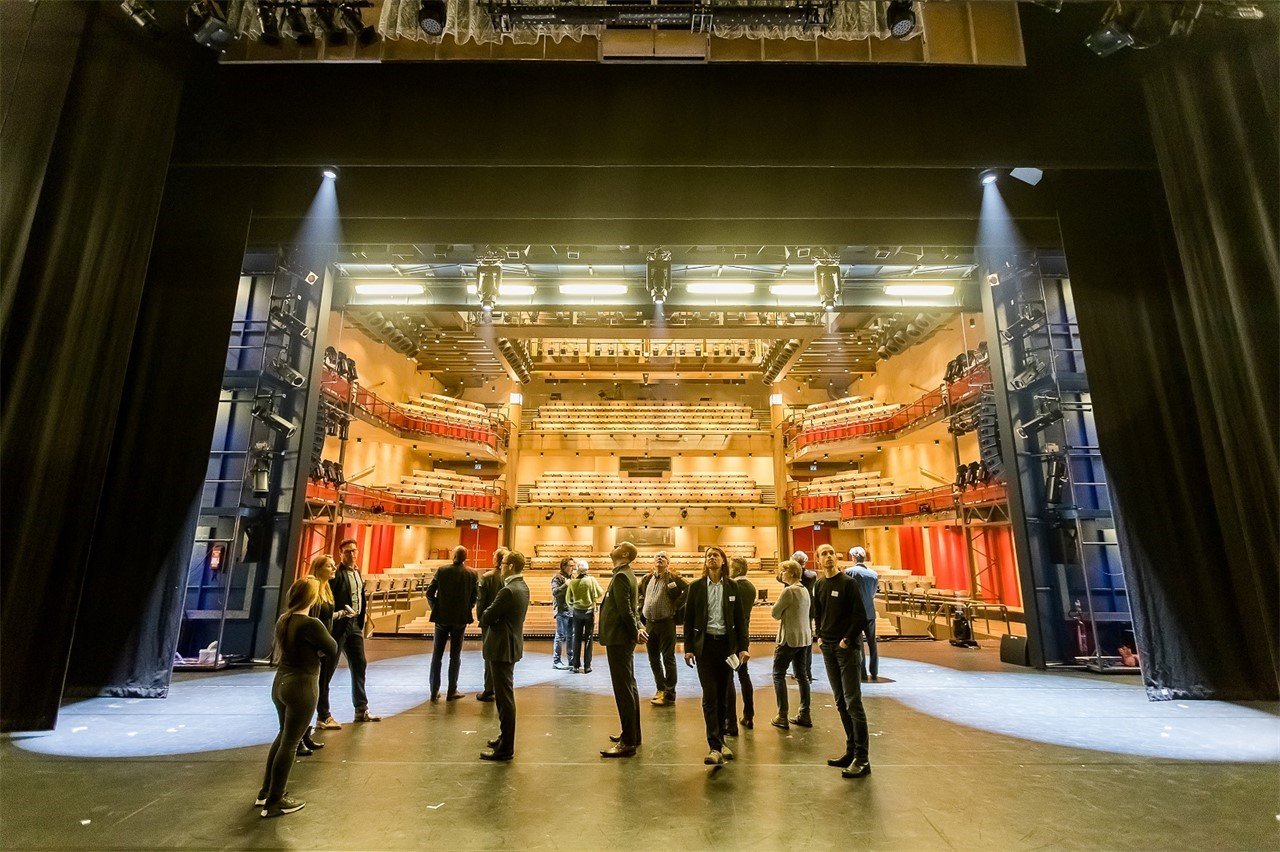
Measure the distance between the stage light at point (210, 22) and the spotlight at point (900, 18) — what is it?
5.73 meters

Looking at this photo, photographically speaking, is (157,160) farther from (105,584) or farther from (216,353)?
(105,584)

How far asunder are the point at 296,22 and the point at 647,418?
18.4m

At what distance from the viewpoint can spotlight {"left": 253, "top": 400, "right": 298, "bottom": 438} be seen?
27.3ft

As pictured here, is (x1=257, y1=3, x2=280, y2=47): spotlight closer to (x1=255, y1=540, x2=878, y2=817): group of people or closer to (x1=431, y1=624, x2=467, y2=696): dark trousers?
(x1=255, y1=540, x2=878, y2=817): group of people

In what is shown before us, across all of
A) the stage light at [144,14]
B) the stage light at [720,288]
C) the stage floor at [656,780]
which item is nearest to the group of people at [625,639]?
the stage floor at [656,780]

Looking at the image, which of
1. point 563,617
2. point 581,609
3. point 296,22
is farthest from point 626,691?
point 296,22

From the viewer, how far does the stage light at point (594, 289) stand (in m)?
10.8

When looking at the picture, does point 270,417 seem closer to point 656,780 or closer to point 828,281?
point 656,780

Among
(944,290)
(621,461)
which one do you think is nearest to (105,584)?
(944,290)

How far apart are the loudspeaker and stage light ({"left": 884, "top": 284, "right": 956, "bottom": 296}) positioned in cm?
683

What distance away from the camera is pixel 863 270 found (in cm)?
1107

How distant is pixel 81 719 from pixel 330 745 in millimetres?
2770

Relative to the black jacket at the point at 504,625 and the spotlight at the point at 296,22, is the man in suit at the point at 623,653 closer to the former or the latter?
the black jacket at the point at 504,625

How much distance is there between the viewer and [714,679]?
12.9 ft
